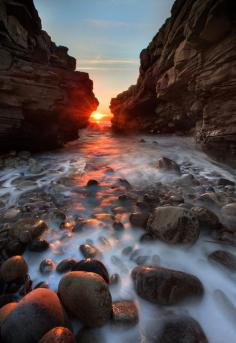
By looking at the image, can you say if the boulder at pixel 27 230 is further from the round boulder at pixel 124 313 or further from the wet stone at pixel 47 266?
the round boulder at pixel 124 313

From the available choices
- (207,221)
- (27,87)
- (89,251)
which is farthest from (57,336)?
(27,87)

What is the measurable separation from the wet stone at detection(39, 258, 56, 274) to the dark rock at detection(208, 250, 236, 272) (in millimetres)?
2331

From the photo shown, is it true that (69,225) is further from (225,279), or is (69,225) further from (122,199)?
(225,279)

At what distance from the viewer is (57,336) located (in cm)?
188

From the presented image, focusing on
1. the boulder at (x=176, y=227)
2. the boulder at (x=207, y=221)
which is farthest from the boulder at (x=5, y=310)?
the boulder at (x=207, y=221)

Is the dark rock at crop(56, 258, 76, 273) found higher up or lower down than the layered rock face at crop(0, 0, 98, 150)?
lower down

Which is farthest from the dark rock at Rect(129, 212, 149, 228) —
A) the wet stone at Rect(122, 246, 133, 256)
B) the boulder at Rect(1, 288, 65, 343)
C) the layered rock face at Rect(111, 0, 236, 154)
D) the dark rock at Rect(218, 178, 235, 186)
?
the layered rock face at Rect(111, 0, 236, 154)

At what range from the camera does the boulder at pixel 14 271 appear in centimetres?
277

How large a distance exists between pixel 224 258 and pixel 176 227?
79cm

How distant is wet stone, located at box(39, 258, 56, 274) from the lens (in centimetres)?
301

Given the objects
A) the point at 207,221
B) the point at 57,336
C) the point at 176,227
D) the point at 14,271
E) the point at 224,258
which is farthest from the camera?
the point at 207,221

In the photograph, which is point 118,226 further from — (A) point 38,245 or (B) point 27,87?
(B) point 27,87

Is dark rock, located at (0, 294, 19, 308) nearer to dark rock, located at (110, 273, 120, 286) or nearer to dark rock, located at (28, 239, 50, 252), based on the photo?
dark rock, located at (28, 239, 50, 252)

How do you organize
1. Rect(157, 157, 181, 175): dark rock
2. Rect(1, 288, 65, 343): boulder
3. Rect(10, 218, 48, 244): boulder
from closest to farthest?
1. Rect(1, 288, 65, 343): boulder
2. Rect(10, 218, 48, 244): boulder
3. Rect(157, 157, 181, 175): dark rock
